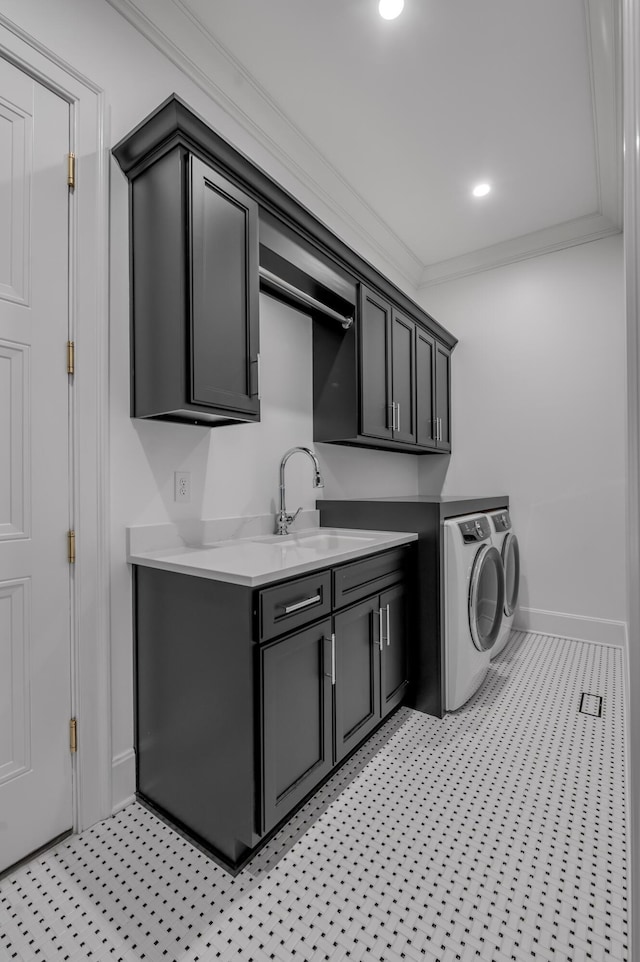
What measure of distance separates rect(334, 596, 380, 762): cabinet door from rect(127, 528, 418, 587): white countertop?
0.24 m

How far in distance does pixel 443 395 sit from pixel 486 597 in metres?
1.69

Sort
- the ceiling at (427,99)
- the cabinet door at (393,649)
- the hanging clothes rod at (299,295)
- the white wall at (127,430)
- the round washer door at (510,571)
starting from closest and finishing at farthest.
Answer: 1. the white wall at (127,430)
2. the ceiling at (427,99)
3. the cabinet door at (393,649)
4. the hanging clothes rod at (299,295)
5. the round washer door at (510,571)

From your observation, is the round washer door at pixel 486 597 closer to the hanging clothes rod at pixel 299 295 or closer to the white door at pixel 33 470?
the hanging clothes rod at pixel 299 295

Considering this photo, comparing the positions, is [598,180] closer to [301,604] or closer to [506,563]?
[506,563]

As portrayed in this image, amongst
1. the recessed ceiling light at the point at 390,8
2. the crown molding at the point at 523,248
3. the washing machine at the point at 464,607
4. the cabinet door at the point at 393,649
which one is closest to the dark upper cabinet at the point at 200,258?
the recessed ceiling light at the point at 390,8

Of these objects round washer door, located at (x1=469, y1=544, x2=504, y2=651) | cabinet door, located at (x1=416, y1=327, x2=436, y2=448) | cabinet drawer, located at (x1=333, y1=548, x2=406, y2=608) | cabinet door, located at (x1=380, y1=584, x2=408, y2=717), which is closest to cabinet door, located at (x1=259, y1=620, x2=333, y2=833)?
cabinet drawer, located at (x1=333, y1=548, x2=406, y2=608)

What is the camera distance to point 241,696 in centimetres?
132

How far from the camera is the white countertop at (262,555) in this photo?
1.36m

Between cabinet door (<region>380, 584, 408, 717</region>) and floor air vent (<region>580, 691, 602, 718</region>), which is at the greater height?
cabinet door (<region>380, 584, 408, 717</region>)

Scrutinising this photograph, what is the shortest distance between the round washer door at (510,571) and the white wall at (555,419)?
352mm

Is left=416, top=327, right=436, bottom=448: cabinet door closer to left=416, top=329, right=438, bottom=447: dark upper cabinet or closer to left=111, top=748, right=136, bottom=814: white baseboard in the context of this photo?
left=416, top=329, right=438, bottom=447: dark upper cabinet

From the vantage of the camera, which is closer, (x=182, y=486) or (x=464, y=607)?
(x=182, y=486)

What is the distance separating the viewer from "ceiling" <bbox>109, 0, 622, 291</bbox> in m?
1.82

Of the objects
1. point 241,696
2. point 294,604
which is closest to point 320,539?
point 294,604
